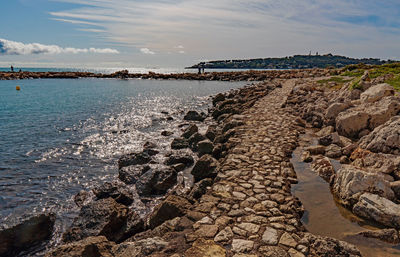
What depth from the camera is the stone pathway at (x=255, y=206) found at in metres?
4.30

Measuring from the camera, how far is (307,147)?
Answer: 9305mm

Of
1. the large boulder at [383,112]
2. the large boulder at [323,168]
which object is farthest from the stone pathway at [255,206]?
the large boulder at [383,112]

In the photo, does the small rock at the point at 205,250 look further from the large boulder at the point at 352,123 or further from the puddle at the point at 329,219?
the large boulder at the point at 352,123

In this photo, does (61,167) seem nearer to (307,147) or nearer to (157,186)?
(157,186)

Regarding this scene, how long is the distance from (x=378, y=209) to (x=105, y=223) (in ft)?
20.4

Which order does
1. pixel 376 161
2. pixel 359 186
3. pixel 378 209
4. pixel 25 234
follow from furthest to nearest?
1. pixel 376 161
2. pixel 25 234
3. pixel 359 186
4. pixel 378 209

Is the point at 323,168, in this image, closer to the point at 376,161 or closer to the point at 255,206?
the point at 376,161

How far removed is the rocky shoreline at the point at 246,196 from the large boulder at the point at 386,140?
0.10 ft

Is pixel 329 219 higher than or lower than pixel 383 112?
lower

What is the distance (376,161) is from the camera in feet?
22.0

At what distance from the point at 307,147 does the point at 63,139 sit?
558 inches

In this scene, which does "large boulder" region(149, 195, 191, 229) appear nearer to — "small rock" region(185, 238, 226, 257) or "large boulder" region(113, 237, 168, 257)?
"large boulder" region(113, 237, 168, 257)

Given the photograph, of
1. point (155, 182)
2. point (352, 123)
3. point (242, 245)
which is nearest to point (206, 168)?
point (155, 182)

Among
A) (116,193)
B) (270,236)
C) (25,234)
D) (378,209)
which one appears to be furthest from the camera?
(116,193)
